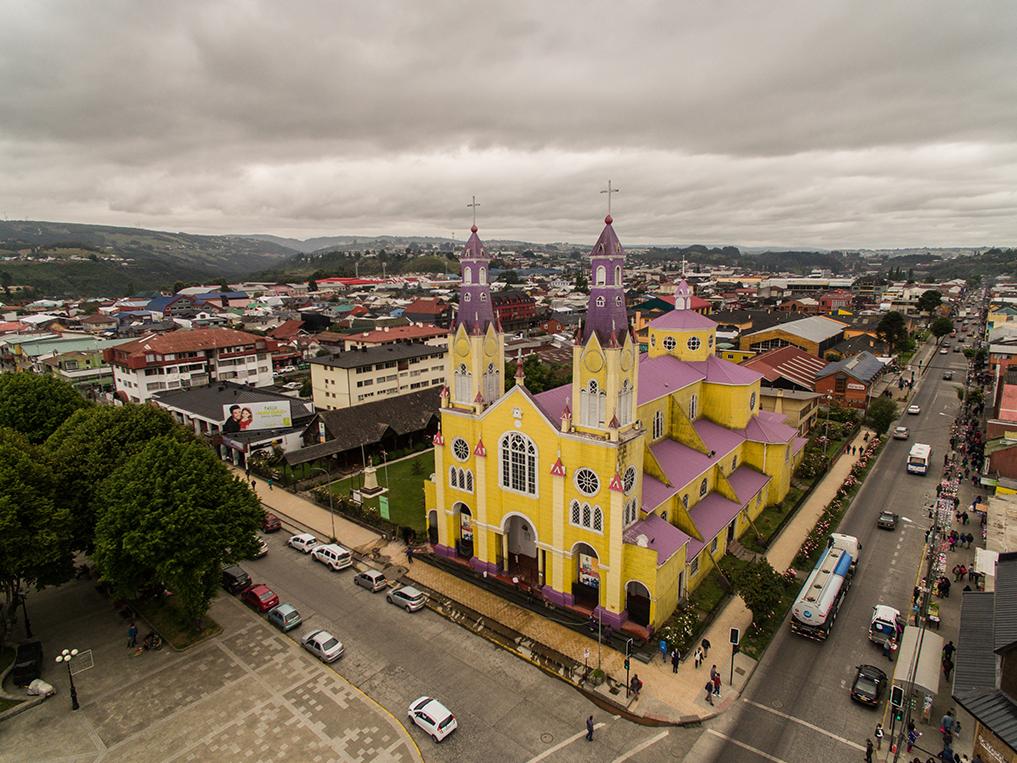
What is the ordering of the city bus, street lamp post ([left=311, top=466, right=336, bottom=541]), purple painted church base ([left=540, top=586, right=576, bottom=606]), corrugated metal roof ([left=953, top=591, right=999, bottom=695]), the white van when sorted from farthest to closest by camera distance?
the city bus → street lamp post ([left=311, top=466, right=336, bottom=541]) → the white van → purple painted church base ([left=540, top=586, right=576, bottom=606]) → corrugated metal roof ([left=953, top=591, right=999, bottom=695])

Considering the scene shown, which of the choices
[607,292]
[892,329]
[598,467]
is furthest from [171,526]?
[892,329]

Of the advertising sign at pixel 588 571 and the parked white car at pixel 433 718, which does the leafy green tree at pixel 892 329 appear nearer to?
the advertising sign at pixel 588 571

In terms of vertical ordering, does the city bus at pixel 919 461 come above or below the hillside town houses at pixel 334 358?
below

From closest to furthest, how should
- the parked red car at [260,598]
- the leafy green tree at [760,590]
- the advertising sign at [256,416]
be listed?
1. the leafy green tree at [760,590]
2. the parked red car at [260,598]
3. the advertising sign at [256,416]

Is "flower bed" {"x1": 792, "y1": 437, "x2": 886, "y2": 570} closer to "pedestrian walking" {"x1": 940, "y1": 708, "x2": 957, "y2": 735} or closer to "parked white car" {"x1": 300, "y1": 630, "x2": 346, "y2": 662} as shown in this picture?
"pedestrian walking" {"x1": 940, "y1": 708, "x2": 957, "y2": 735}

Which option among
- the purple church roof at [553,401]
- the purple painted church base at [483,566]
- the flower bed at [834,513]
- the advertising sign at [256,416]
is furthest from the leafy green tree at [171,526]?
the flower bed at [834,513]

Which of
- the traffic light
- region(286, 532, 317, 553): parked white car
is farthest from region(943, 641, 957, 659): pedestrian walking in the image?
region(286, 532, 317, 553): parked white car

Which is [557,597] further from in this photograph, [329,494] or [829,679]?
[329,494]
